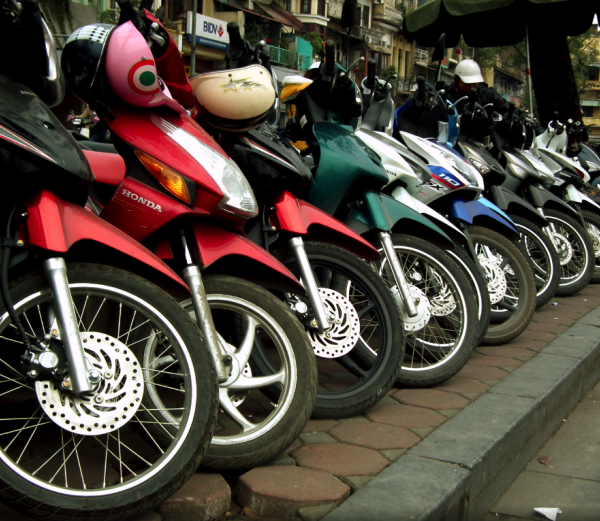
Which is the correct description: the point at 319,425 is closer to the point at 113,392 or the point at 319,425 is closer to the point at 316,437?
the point at 316,437

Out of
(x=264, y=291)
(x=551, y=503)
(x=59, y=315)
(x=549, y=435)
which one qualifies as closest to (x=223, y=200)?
(x=264, y=291)

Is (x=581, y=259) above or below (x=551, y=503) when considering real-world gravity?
below

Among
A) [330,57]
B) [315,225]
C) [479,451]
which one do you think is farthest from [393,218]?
[479,451]

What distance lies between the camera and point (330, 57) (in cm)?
380

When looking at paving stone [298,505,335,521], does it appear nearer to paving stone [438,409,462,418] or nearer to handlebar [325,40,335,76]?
paving stone [438,409,462,418]

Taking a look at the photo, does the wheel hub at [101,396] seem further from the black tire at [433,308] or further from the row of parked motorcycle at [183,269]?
the black tire at [433,308]

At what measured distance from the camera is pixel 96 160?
304cm

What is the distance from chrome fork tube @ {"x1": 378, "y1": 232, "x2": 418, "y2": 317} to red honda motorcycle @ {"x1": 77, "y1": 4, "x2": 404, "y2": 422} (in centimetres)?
19

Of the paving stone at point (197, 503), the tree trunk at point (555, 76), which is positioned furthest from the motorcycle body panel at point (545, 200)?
the tree trunk at point (555, 76)

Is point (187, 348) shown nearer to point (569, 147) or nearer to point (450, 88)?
point (450, 88)

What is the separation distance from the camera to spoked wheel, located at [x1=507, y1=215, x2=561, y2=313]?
5.98 m

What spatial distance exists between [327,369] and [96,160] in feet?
5.58

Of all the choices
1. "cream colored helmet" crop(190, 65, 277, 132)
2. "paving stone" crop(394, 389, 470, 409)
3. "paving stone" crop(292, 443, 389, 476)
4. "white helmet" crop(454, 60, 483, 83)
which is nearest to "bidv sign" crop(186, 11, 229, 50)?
"white helmet" crop(454, 60, 483, 83)

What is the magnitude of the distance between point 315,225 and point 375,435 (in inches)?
35.5
